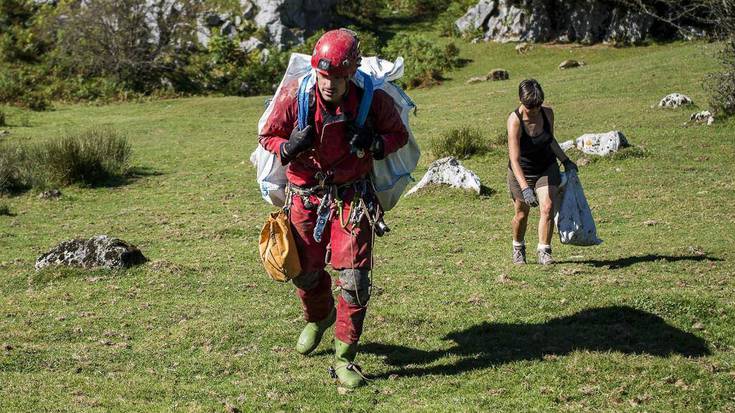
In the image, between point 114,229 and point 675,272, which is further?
point 114,229

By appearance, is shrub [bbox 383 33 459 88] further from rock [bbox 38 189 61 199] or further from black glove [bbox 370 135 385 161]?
black glove [bbox 370 135 385 161]

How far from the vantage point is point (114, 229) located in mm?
13008

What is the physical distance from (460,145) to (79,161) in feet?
23.6

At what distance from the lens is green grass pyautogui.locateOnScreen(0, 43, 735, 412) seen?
18.6 feet

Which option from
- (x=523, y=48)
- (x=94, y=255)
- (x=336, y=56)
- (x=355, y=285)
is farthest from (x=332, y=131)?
(x=523, y=48)

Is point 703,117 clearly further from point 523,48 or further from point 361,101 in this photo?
point 523,48

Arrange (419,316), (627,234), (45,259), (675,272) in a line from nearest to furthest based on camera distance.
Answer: (419,316) < (675,272) < (45,259) < (627,234)

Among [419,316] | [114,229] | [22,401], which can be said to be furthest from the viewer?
[114,229]

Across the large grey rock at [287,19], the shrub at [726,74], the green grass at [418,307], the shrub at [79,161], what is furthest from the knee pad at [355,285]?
the large grey rock at [287,19]

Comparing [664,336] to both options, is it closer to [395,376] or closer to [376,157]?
[395,376]

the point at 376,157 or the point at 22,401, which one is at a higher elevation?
the point at 376,157

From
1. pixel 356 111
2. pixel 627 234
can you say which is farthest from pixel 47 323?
pixel 627 234

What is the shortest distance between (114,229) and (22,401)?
24.9ft

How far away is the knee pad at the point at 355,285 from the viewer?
18.7 ft
